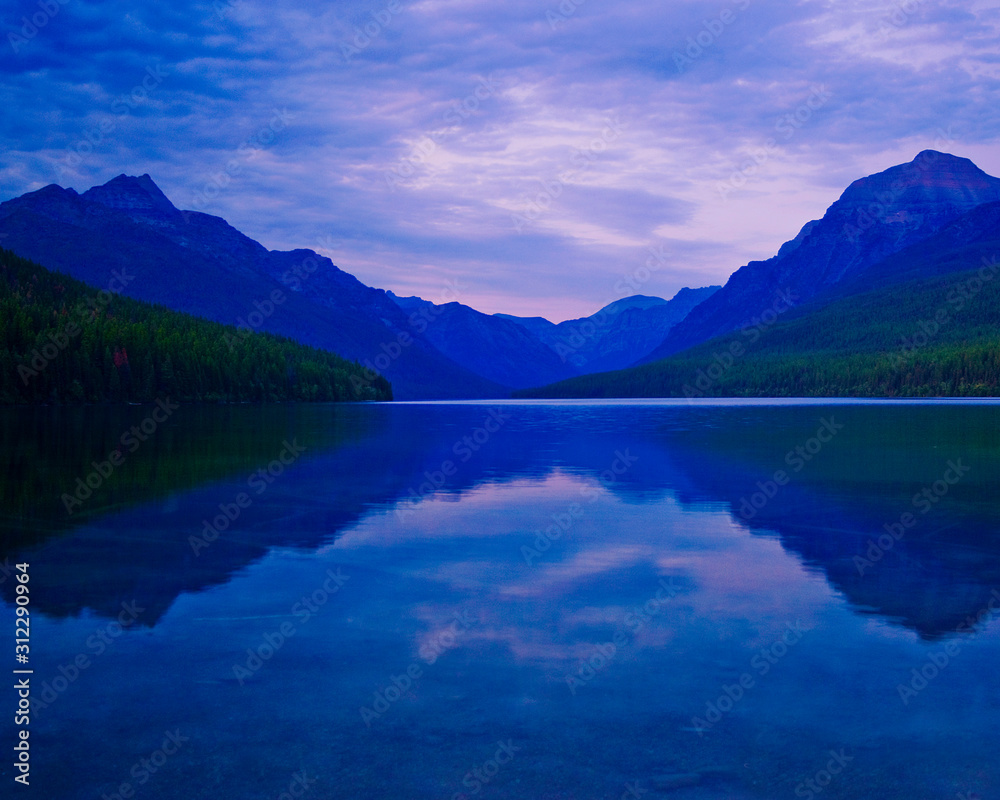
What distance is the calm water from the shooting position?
8797mm

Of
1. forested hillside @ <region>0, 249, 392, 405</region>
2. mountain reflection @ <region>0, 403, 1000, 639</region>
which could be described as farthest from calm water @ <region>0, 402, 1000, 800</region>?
forested hillside @ <region>0, 249, 392, 405</region>

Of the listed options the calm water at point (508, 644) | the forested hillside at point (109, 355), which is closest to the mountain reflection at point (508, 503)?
the calm water at point (508, 644)

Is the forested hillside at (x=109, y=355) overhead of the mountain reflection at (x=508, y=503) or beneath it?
overhead

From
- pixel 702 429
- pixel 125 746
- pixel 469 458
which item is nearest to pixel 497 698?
pixel 125 746

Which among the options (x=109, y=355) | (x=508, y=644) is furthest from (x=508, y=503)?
(x=109, y=355)

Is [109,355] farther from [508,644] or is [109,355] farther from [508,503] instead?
[508,644]

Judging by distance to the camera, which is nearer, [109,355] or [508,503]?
[508,503]

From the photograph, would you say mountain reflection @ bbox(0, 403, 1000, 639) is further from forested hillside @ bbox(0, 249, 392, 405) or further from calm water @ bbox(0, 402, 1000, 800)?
forested hillside @ bbox(0, 249, 392, 405)

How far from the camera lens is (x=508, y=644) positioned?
12797 mm

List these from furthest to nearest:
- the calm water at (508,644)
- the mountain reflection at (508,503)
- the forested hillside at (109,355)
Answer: the forested hillside at (109,355) → the mountain reflection at (508,503) → the calm water at (508,644)

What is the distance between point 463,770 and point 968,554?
15.6 metres

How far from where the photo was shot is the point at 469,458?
149 ft

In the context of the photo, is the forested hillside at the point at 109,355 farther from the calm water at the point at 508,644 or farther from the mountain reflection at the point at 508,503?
the calm water at the point at 508,644

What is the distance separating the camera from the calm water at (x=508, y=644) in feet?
28.9
